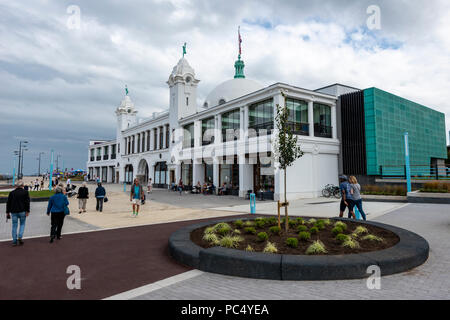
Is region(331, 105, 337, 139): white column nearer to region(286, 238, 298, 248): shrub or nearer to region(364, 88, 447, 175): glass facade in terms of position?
region(364, 88, 447, 175): glass facade

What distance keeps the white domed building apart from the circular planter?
6.07 metres

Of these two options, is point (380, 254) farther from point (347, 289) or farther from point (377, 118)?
point (377, 118)

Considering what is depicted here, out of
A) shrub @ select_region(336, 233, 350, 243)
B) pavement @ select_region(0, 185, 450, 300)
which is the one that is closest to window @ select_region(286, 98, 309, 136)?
pavement @ select_region(0, 185, 450, 300)

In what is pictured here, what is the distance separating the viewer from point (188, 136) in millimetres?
32625

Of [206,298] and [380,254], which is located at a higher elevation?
[380,254]

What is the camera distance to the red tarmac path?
407 centimetres

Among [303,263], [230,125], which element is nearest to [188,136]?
[230,125]

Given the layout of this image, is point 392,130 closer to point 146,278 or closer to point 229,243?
point 229,243

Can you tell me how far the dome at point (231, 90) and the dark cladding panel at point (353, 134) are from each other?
13591 mm

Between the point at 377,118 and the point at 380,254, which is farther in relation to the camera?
the point at 377,118

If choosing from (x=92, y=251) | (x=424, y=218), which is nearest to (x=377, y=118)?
(x=424, y=218)

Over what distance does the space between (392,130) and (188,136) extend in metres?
21.1
